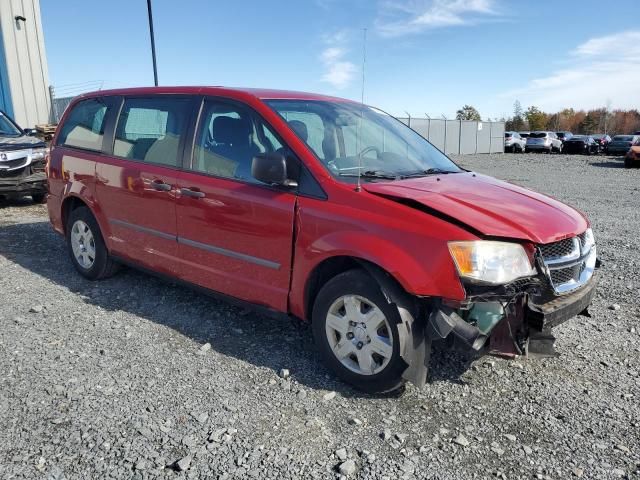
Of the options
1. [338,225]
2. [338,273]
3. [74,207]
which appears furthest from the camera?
[74,207]

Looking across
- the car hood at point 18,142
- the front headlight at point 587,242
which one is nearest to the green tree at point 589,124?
the car hood at point 18,142

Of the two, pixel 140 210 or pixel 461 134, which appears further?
pixel 461 134

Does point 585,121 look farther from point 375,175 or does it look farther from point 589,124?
point 375,175

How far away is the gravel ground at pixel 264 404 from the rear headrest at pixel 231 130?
144 centimetres

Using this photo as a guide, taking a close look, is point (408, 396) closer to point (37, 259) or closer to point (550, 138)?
point (37, 259)

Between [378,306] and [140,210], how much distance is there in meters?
2.46

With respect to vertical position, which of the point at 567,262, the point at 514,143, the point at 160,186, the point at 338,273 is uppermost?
the point at 160,186

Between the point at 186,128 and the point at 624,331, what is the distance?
382cm

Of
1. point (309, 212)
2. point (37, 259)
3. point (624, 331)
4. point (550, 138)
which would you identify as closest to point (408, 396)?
point (309, 212)

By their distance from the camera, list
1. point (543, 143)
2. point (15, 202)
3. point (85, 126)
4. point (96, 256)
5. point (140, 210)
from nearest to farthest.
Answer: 1. point (140, 210)
2. point (96, 256)
3. point (85, 126)
4. point (15, 202)
5. point (543, 143)

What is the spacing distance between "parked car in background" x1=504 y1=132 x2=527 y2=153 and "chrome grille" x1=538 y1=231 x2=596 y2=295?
1525 inches

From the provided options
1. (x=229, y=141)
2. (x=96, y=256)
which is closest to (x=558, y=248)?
(x=229, y=141)

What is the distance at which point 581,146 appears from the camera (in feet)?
117

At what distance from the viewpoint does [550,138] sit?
37.9 meters
